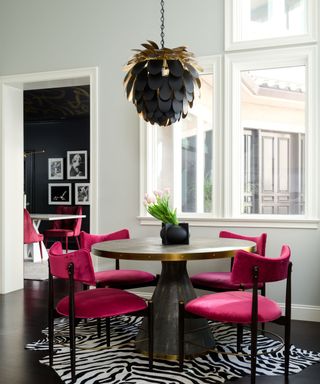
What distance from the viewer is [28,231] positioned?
783 centimetres

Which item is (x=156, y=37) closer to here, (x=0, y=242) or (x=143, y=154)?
(x=143, y=154)

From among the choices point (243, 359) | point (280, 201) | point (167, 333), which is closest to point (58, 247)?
point (167, 333)

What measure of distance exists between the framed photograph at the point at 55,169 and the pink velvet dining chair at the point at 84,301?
7669 mm

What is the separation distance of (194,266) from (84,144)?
6.32m

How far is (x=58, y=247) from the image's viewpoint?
329 centimetres

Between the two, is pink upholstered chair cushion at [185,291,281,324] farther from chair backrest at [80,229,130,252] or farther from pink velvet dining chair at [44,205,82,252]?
pink velvet dining chair at [44,205,82,252]

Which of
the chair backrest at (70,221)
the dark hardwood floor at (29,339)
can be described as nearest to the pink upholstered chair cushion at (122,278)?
the dark hardwood floor at (29,339)

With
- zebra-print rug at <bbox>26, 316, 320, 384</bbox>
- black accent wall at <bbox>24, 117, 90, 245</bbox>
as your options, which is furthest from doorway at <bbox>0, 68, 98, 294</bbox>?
black accent wall at <bbox>24, 117, 90, 245</bbox>

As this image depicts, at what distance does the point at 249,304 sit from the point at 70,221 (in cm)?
716

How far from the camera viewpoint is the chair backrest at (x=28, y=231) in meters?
7.77

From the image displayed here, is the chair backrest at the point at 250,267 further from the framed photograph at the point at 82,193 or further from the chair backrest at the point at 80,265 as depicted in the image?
the framed photograph at the point at 82,193

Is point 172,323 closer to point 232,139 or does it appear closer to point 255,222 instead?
point 255,222

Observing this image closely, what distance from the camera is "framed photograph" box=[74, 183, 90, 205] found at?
34.3 feet

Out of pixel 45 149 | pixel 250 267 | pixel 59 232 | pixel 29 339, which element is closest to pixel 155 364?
pixel 250 267
